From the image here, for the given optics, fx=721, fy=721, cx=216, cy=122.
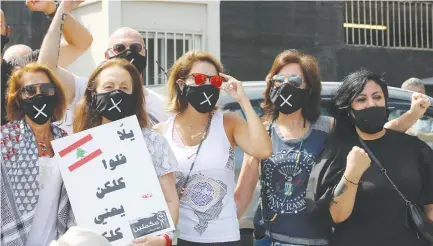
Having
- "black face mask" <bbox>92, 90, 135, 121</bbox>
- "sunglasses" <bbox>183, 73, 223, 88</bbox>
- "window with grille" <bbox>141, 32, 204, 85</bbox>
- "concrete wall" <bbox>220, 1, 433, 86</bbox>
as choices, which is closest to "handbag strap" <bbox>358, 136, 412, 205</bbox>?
"sunglasses" <bbox>183, 73, 223, 88</bbox>

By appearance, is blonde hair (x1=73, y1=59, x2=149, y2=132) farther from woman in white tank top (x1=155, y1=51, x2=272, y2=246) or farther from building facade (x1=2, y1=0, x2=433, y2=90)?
building facade (x1=2, y1=0, x2=433, y2=90)

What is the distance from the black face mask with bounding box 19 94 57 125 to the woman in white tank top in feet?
2.30

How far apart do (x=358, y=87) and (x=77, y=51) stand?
197 centimetres

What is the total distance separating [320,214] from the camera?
4059 mm

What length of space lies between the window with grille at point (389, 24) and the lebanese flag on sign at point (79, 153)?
8.98 m

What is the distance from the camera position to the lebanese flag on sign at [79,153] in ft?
12.1

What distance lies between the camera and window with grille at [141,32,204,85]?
10.9 metres

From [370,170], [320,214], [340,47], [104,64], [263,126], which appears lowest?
[320,214]

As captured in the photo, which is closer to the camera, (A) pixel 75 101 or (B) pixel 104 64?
(B) pixel 104 64

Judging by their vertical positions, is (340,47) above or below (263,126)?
above

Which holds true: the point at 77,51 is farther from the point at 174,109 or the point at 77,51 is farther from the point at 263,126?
the point at 263,126

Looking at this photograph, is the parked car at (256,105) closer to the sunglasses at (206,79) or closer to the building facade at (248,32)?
the sunglasses at (206,79)

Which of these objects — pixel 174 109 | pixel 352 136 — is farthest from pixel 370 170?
pixel 174 109

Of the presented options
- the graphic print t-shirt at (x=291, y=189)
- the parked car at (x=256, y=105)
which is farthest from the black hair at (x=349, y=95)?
the parked car at (x=256, y=105)
